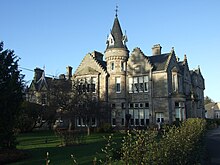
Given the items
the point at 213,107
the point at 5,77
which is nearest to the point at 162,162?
the point at 5,77

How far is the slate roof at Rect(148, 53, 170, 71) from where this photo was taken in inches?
1478

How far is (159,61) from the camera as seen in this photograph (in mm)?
39188

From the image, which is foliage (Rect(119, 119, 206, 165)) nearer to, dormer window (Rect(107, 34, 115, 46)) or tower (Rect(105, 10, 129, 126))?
tower (Rect(105, 10, 129, 126))

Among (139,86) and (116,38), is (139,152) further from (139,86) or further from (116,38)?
(116,38)

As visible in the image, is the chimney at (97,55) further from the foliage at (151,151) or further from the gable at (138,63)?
the foliage at (151,151)

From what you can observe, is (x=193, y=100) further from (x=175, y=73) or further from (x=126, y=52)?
(x=126, y=52)

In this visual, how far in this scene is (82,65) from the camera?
4328 cm

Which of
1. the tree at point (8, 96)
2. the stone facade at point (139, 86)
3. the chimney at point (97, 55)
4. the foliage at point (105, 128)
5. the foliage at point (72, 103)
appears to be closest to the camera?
the tree at point (8, 96)

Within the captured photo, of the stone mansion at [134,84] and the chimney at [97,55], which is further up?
the chimney at [97,55]

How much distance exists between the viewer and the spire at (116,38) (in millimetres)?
41031

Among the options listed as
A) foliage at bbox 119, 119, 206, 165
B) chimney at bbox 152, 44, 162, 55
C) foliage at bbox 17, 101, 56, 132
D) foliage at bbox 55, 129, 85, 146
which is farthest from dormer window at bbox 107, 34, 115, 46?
foliage at bbox 119, 119, 206, 165

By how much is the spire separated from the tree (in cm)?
2528

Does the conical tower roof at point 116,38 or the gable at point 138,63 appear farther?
the conical tower roof at point 116,38

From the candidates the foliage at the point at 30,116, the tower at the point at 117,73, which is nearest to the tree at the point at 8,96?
the foliage at the point at 30,116
